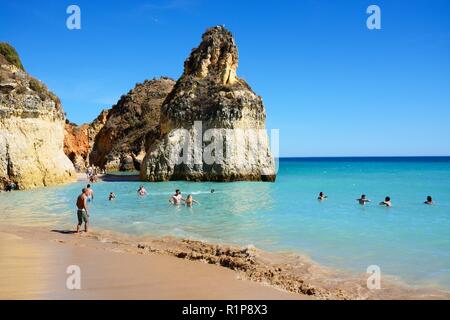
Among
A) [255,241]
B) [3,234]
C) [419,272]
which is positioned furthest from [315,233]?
[3,234]

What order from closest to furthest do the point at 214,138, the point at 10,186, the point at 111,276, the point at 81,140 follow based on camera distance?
1. the point at 111,276
2. the point at 10,186
3. the point at 214,138
4. the point at 81,140

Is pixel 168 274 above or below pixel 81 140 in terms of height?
below

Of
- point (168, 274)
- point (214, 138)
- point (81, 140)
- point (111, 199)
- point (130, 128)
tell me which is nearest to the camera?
point (168, 274)

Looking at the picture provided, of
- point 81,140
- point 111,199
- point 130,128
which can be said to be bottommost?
point 111,199

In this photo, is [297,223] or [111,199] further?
[111,199]

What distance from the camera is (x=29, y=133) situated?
27266 mm

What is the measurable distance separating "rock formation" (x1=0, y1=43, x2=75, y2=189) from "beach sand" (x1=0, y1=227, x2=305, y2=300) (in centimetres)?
1765

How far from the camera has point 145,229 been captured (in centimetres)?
1320

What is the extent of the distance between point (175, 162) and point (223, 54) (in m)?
10.8

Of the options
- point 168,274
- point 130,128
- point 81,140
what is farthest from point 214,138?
point 81,140

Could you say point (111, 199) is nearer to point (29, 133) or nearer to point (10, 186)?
point (10, 186)

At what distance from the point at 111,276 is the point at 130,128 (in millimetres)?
54775

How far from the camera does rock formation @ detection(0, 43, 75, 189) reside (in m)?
25.7
